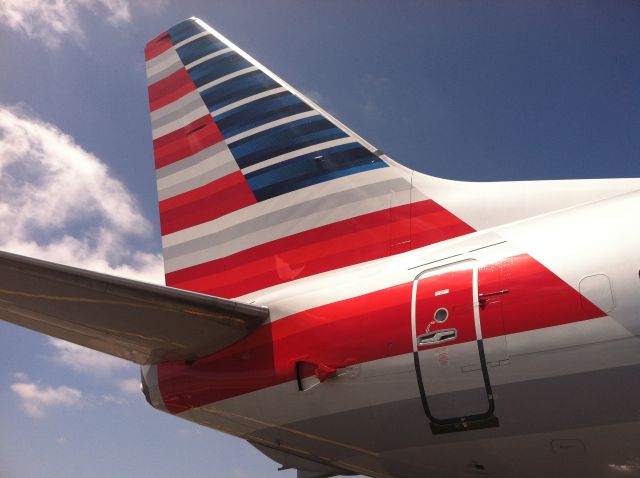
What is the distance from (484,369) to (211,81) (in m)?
4.95

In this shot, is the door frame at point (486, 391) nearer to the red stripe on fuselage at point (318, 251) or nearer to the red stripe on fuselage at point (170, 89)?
the red stripe on fuselage at point (318, 251)

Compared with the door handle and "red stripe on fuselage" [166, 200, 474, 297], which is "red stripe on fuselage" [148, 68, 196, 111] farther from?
the door handle

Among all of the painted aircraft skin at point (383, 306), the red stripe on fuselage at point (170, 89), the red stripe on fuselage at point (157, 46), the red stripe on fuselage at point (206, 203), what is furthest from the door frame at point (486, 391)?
the red stripe on fuselage at point (157, 46)

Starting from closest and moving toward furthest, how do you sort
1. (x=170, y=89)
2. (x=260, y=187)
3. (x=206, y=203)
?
(x=260, y=187)
(x=206, y=203)
(x=170, y=89)

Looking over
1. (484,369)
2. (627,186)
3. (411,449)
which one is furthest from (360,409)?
(627,186)

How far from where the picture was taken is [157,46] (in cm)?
766

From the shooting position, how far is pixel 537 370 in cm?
305

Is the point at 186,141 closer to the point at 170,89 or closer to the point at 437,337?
the point at 170,89

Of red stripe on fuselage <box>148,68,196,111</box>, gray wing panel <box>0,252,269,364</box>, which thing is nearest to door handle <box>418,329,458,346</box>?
gray wing panel <box>0,252,269,364</box>

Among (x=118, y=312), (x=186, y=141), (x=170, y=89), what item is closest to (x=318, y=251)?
(x=118, y=312)

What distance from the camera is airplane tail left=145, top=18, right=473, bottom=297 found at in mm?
4961

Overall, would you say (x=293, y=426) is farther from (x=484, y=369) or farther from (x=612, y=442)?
(x=612, y=442)

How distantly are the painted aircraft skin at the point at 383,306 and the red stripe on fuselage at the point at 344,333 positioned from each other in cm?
1

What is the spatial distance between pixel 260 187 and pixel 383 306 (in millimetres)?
2400
